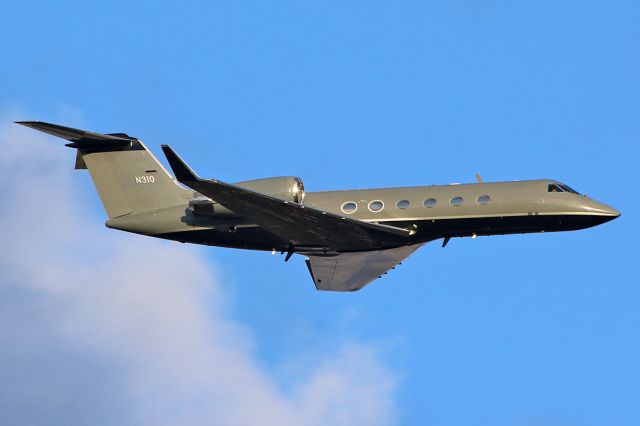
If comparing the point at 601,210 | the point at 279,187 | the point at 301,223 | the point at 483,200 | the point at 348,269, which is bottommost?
the point at 301,223

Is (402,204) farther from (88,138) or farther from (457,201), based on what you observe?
(88,138)

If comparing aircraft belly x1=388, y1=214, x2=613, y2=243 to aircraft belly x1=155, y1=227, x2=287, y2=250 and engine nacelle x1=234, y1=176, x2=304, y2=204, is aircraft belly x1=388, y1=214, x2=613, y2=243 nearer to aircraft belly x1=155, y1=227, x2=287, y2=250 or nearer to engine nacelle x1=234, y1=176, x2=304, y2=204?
engine nacelle x1=234, y1=176, x2=304, y2=204

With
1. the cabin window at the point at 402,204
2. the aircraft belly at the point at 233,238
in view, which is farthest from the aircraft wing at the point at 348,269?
the cabin window at the point at 402,204

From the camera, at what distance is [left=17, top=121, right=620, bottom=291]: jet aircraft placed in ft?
106

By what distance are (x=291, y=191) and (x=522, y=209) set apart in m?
6.48

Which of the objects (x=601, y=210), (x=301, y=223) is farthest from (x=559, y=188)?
(x=301, y=223)

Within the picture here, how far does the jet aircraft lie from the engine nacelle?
0.09ft

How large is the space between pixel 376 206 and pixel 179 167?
22.3 feet

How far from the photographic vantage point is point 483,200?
107 feet

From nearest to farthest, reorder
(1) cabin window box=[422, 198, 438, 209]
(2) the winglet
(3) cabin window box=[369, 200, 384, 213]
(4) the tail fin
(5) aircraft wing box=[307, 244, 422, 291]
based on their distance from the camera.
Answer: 1. (2) the winglet
2. (1) cabin window box=[422, 198, 438, 209]
3. (3) cabin window box=[369, 200, 384, 213]
4. (5) aircraft wing box=[307, 244, 422, 291]
5. (4) the tail fin

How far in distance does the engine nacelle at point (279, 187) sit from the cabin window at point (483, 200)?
5015 millimetres

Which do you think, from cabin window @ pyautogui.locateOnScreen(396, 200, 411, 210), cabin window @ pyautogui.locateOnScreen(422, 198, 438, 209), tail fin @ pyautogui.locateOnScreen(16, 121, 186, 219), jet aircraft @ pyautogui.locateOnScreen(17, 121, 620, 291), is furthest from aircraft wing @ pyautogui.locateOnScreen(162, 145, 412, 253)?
tail fin @ pyautogui.locateOnScreen(16, 121, 186, 219)

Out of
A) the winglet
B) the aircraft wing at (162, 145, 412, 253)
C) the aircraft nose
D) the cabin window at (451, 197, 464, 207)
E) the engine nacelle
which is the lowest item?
the winglet

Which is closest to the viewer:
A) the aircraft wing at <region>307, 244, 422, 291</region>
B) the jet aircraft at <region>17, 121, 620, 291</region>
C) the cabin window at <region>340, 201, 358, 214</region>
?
the jet aircraft at <region>17, 121, 620, 291</region>
